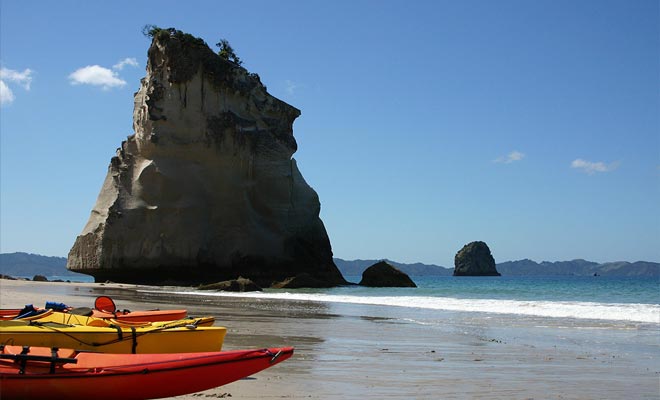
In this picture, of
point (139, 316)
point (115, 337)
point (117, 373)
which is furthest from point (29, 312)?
point (117, 373)

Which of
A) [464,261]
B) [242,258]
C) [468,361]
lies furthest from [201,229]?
[464,261]

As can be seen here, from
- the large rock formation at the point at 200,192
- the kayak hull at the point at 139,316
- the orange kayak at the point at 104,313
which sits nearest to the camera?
the orange kayak at the point at 104,313

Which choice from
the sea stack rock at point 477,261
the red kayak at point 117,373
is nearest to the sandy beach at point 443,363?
the red kayak at point 117,373

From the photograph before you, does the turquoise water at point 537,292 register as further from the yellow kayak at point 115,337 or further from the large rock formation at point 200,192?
the yellow kayak at point 115,337

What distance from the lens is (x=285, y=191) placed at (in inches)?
1757

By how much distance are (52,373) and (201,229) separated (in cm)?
3729

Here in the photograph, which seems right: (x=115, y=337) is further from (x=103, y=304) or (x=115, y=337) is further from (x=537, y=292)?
(x=537, y=292)

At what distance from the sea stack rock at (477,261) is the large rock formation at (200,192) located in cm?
9150

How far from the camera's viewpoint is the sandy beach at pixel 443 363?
627 cm

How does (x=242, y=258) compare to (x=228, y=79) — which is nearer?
(x=242, y=258)

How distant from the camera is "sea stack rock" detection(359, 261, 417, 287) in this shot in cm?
4203

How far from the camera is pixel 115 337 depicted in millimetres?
6973

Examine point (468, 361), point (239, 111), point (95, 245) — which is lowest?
point (468, 361)

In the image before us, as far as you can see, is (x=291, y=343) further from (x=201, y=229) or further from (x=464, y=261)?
(x=464, y=261)
